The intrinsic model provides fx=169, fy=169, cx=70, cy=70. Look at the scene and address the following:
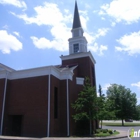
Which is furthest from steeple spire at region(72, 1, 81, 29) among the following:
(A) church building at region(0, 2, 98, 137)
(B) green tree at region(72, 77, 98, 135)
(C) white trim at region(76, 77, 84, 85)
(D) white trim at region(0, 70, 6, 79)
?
(D) white trim at region(0, 70, 6, 79)

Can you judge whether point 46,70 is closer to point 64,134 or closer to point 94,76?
point 64,134

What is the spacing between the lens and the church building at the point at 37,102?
18.2m

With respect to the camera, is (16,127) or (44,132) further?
(16,127)

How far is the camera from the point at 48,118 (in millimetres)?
17688

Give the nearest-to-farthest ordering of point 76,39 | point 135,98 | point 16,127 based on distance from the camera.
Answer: point 16,127
point 76,39
point 135,98

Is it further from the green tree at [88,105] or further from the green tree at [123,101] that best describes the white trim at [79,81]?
the green tree at [123,101]

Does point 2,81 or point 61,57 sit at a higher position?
point 61,57

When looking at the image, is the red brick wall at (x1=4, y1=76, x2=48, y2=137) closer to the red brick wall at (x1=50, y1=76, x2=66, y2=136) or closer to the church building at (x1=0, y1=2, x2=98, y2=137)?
the church building at (x1=0, y1=2, x2=98, y2=137)

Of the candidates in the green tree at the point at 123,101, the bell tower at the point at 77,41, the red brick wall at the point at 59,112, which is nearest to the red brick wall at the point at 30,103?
the red brick wall at the point at 59,112

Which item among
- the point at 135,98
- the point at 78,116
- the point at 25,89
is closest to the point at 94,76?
the point at 78,116

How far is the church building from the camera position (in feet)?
59.6

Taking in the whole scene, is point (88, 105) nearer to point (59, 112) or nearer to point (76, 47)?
point (59, 112)

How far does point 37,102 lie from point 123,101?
33.5 m

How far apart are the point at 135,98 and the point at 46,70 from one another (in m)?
36.0
